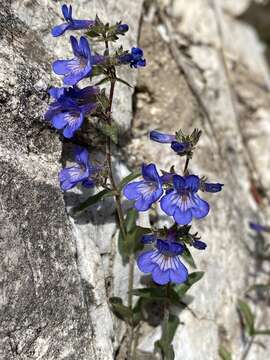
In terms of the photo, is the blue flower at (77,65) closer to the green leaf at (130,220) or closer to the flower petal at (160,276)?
the green leaf at (130,220)

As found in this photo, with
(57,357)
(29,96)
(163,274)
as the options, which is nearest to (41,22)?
(29,96)

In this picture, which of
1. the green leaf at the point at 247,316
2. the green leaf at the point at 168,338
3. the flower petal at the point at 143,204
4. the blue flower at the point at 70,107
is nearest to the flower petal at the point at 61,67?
the blue flower at the point at 70,107

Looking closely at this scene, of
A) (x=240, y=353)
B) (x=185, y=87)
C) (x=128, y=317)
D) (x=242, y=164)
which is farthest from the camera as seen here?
(x=242, y=164)

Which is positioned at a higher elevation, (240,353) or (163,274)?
(163,274)

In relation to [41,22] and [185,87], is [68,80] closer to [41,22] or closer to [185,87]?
[41,22]

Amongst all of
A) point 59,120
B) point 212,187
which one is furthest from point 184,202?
point 59,120

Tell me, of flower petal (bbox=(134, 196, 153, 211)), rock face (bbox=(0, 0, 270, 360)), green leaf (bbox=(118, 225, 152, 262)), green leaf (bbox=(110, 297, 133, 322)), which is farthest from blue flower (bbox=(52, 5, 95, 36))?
green leaf (bbox=(110, 297, 133, 322))

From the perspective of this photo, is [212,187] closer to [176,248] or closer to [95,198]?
[176,248]
